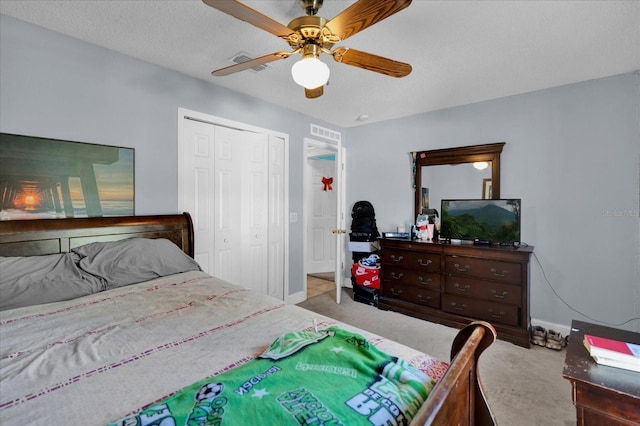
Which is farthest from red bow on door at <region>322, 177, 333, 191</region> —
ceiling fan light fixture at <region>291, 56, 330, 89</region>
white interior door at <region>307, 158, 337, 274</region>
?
ceiling fan light fixture at <region>291, 56, 330, 89</region>

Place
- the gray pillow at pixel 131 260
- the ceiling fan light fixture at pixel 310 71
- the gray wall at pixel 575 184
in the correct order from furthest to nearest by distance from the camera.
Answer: the gray wall at pixel 575 184 < the gray pillow at pixel 131 260 < the ceiling fan light fixture at pixel 310 71

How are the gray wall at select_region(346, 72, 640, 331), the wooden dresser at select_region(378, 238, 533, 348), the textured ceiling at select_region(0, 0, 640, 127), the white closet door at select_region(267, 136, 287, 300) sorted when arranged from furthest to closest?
the white closet door at select_region(267, 136, 287, 300) < the wooden dresser at select_region(378, 238, 533, 348) < the gray wall at select_region(346, 72, 640, 331) < the textured ceiling at select_region(0, 0, 640, 127)

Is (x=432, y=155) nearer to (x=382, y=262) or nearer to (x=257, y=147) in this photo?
(x=382, y=262)

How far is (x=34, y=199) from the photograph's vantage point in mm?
2053

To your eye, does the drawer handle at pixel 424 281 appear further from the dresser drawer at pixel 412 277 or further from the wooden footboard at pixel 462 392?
the wooden footboard at pixel 462 392

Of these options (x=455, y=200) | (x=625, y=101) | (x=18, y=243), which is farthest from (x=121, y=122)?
(x=625, y=101)

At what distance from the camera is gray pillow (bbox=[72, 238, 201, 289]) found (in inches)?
78.5

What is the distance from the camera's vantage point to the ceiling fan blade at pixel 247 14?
4.07 feet

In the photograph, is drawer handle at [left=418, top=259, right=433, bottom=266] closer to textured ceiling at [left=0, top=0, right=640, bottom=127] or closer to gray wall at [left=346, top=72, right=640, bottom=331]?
gray wall at [left=346, top=72, right=640, bottom=331]

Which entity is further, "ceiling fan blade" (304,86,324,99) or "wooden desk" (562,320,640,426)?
"ceiling fan blade" (304,86,324,99)

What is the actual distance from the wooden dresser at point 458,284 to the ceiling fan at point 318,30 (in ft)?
A: 7.00

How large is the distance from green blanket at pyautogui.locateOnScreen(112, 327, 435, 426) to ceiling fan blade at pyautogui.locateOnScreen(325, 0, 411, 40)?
4.63ft

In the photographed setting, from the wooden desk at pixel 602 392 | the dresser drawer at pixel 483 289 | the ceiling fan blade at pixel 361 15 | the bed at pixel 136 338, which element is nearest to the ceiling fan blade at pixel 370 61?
the ceiling fan blade at pixel 361 15

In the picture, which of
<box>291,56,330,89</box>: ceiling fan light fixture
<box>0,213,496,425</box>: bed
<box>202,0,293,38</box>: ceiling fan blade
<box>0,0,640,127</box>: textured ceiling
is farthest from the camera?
<box>0,0,640,127</box>: textured ceiling
